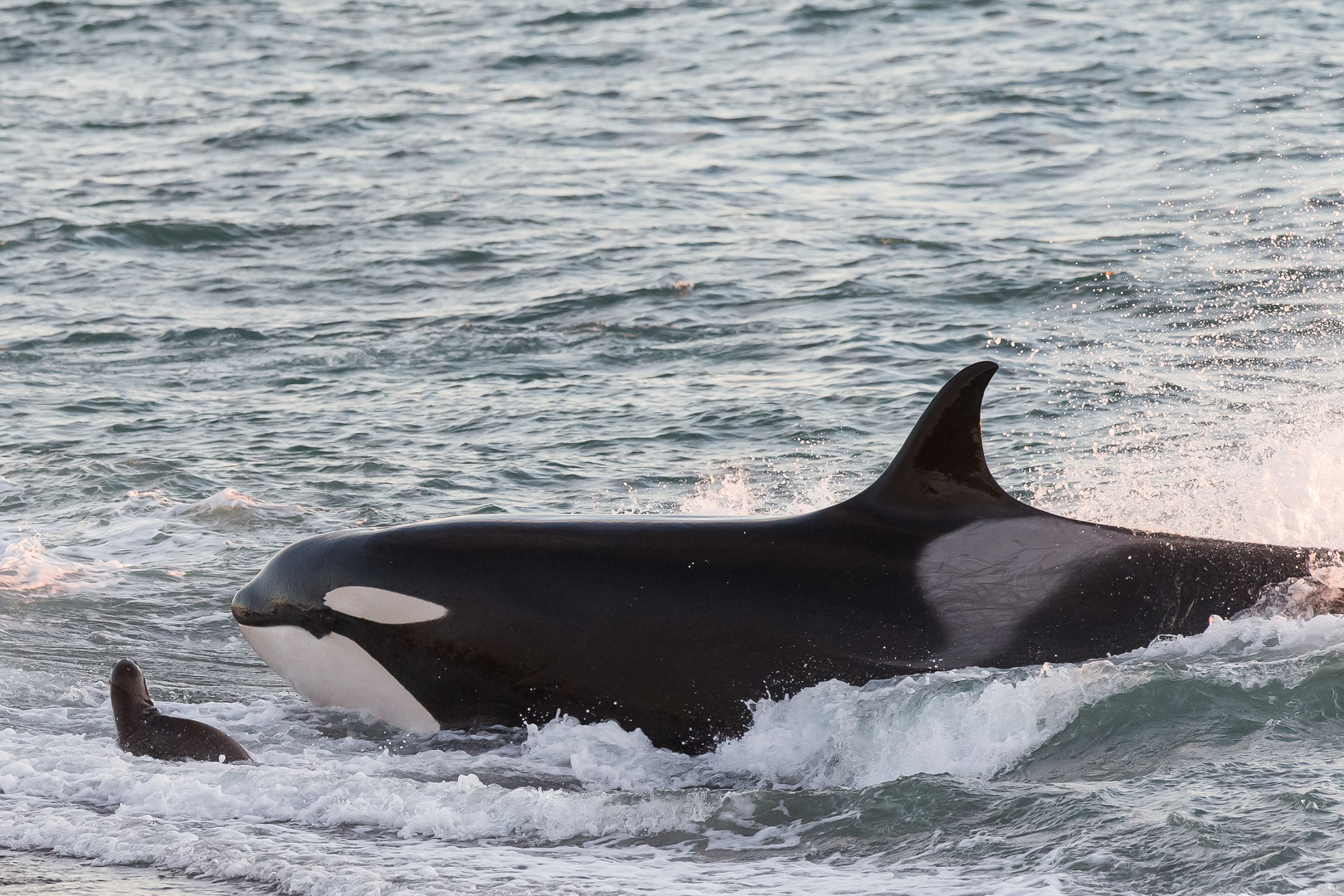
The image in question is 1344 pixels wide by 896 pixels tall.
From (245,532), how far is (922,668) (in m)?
6.28

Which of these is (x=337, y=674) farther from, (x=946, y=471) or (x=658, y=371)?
(x=658, y=371)

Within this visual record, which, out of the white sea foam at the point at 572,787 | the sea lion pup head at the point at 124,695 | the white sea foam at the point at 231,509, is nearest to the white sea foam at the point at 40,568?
the white sea foam at the point at 231,509

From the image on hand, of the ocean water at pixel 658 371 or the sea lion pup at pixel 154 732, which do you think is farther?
the sea lion pup at pixel 154 732

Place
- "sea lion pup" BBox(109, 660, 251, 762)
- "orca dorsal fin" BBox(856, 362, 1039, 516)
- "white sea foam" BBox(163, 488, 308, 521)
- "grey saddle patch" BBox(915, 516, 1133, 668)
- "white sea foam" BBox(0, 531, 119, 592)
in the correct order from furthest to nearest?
"white sea foam" BBox(163, 488, 308, 521) → "white sea foam" BBox(0, 531, 119, 592) → "sea lion pup" BBox(109, 660, 251, 762) → "grey saddle patch" BBox(915, 516, 1133, 668) → "orca dorsal fin" BBox(856, 362, 1039, 516)

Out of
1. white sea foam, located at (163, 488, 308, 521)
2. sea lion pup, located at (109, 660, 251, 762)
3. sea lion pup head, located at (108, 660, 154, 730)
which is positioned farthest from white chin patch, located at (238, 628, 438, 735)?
white sea foam, located at (163, 488, 308, 521)

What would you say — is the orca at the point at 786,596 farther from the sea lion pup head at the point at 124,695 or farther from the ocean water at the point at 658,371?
the sea lion pup head at the point at 124,695

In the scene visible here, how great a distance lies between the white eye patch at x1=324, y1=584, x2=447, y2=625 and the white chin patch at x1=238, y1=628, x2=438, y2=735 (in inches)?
8.4

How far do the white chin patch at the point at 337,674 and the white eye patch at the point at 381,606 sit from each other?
214mm

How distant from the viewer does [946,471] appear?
7344mm

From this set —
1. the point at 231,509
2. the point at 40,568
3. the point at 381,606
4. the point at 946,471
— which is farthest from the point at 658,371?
the point at 946,471

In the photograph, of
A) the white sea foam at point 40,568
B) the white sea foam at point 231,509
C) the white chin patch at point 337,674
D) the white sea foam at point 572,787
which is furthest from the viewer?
A: the white sea foam at point 231,509

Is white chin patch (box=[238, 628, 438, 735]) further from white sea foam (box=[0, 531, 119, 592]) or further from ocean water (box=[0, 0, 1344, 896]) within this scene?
white sea foam (box=[0, 531, 119, 592])

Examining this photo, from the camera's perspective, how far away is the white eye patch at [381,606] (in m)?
7.96

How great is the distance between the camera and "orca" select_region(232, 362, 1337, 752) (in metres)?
7.37
